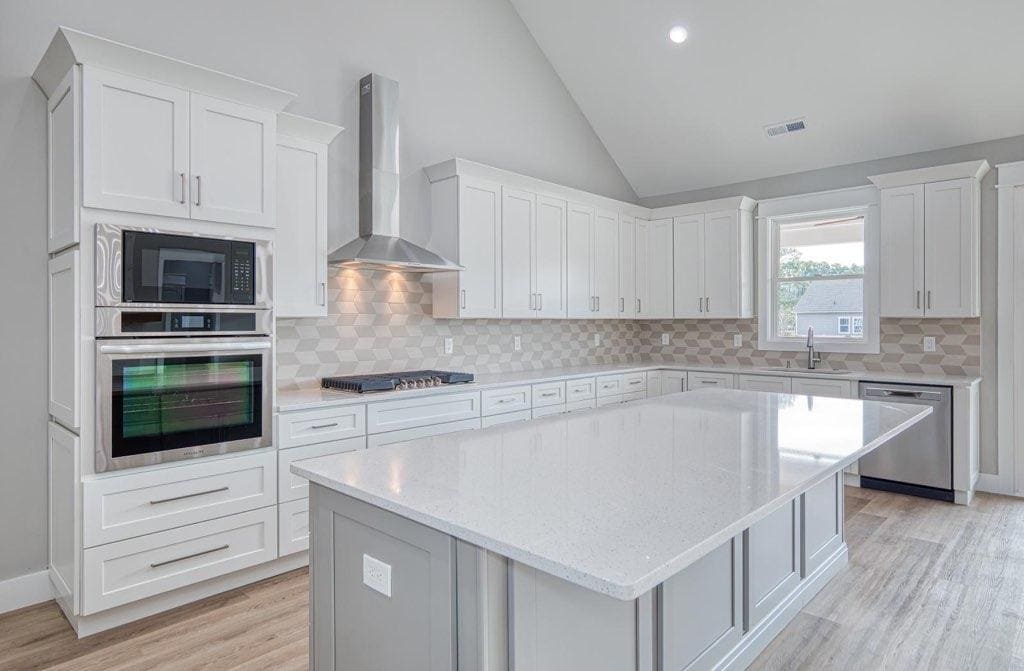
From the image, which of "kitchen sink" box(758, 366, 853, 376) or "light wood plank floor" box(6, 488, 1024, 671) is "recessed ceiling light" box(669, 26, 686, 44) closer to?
"kitchen sink" box(758, 366, 853, 376)

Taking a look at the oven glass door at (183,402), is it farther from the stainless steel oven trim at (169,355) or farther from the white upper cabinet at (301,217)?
the white upper cabinet at (301,217)

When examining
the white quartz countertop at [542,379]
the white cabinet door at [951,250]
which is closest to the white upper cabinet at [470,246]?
the white quartz countertop at [542,379]

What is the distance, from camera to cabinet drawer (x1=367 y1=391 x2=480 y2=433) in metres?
3.50

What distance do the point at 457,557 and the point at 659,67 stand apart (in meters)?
4.87

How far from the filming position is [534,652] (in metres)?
1.30

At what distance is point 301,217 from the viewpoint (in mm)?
3461

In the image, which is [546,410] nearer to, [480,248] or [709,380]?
[480,248]

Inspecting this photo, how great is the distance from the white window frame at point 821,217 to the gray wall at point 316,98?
157 centimetres

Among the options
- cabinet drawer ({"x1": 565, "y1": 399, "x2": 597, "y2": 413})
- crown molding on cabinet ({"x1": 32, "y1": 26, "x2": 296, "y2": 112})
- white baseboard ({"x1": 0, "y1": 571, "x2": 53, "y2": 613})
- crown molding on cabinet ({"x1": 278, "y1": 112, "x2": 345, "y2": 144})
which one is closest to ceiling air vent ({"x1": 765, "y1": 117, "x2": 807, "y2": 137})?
cabinet drawer ({"x1": 565, "y1": 399, "x2": 597, "y2": 413})

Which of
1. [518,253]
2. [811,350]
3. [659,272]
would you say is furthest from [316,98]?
[811,350]

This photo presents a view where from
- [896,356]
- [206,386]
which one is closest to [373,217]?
[206,386]

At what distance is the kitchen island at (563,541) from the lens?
119cm

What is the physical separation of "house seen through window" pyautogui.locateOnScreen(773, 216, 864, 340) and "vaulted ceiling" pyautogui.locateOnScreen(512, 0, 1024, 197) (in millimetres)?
580

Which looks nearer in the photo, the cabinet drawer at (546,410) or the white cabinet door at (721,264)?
the cabinet drawer at (546,410)
